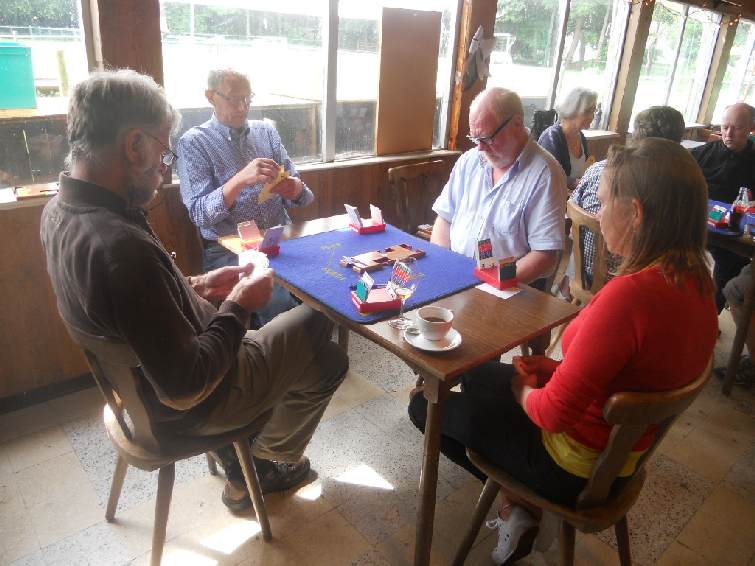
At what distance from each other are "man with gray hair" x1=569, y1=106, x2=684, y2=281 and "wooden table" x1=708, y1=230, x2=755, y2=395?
1.70ft

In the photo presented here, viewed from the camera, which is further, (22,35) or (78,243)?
(22,35)

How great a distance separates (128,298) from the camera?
41.8 inches

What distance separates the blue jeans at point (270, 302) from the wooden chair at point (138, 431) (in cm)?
85

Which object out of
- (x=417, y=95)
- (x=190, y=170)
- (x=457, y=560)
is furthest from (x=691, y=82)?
(x=457, y=560)

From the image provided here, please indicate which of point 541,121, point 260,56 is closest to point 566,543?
point 260,56

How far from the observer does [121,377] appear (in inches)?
47.2

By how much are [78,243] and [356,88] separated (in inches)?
95.7

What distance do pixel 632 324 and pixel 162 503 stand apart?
1.21 m

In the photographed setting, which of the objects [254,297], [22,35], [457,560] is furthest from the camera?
[22,35]

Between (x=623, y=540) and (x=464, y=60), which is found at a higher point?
(x=464, y=60)

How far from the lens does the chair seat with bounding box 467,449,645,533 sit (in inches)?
46.9

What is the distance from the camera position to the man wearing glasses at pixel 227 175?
86.9 inches

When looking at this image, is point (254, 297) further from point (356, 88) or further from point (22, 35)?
point (356, 88)

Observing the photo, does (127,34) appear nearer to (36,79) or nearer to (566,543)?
(36,79)
